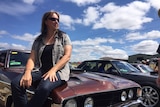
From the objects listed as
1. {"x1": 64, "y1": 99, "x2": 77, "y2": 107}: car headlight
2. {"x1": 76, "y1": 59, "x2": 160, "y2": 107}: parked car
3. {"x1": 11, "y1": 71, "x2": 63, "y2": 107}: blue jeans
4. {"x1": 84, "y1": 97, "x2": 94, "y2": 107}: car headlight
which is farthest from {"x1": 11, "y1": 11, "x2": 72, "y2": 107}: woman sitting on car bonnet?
{"x1": 76, "y1": 59, "x2": 160, "y2": 107}: parked car

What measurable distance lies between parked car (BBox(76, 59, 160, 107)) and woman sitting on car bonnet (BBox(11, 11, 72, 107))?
486cm

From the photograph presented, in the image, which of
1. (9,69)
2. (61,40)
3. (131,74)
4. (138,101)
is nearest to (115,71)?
(131,74)

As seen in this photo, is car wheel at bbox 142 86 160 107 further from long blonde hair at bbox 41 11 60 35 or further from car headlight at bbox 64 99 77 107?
long blonde hair at bbox 41 11 60 35

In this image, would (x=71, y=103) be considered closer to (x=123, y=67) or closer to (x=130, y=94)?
(x=130, y=94)

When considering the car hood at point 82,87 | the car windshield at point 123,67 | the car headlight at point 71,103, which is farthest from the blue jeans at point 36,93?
the car windshield at point 123,67

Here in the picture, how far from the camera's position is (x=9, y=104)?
164 inches

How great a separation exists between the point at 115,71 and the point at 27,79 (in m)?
5.41

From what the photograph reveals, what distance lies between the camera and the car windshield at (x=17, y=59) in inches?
203

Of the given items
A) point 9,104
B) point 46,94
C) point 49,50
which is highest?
point 49,50

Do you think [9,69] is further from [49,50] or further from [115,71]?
[115,71]

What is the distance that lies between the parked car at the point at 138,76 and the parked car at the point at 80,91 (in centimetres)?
319

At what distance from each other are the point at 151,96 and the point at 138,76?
73cm

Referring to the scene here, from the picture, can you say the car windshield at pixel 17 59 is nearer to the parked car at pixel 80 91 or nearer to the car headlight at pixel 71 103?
the parked car at pixel 80 91

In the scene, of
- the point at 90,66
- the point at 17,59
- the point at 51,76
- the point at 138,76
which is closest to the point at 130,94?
the point at 51,76
